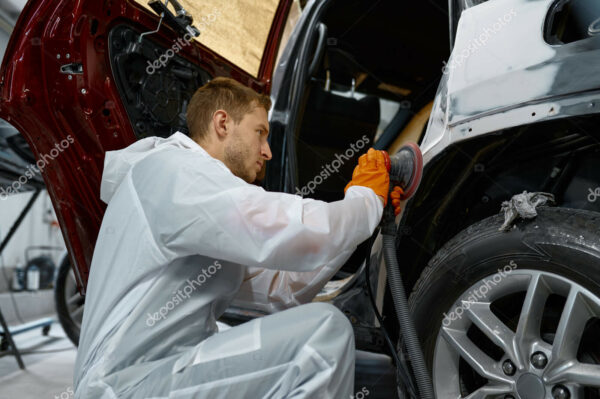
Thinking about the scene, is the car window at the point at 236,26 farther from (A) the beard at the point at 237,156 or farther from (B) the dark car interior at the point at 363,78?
(A) the beard at the point at 237,156

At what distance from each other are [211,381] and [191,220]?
1.33 ft

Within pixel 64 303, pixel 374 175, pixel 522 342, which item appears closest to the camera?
pixel 522 342

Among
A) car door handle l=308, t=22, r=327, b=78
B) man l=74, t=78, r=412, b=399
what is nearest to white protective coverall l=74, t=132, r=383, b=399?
man l=74, t=78, r=412, b=399

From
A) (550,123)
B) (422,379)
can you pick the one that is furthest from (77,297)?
(550,123)

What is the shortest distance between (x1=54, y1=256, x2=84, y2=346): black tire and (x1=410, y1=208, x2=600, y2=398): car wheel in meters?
3.16

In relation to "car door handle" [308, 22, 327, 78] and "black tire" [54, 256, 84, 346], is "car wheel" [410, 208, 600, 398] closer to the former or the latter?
"car door handle" [308, 22, 327, 78]

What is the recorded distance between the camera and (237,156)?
1.73m

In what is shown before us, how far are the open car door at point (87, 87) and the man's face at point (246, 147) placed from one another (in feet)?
1.75

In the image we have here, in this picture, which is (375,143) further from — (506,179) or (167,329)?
(167,329)

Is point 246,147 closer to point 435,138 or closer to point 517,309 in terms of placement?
point 435,138

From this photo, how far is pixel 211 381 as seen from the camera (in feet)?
4.01

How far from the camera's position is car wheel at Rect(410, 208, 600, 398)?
3.91 ft

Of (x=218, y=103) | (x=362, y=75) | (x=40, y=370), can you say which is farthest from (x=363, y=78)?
(x=40, y=370)

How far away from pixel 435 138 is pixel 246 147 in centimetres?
64
